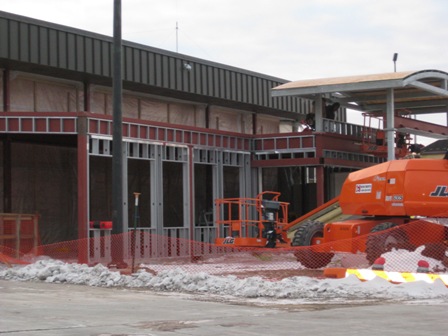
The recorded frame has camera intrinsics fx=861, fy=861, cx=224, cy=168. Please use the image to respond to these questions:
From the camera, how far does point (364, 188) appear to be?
23266 millimetres

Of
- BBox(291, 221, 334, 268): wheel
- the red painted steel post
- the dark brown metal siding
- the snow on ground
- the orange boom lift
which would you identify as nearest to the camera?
the snow on ground

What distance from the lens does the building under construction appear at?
1126 inches

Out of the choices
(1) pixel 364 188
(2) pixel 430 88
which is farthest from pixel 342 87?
(1) pixel 364 188

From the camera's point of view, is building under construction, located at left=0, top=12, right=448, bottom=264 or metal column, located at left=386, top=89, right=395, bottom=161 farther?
metal column, located at left=386, top=89, right=395, bottom=161

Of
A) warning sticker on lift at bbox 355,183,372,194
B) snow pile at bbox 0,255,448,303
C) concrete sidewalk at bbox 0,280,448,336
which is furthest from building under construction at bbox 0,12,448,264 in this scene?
concrete sidewalk at bbox 0,280,448,336

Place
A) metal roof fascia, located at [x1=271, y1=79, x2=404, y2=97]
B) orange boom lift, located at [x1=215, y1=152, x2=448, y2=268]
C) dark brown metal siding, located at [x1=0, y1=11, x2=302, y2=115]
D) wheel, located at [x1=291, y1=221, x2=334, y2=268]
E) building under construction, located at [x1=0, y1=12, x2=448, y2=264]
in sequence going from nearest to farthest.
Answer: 1. orange boom lift, located at [x1=215, y1=152, x2=448, y2=268]
2. wheel, located at [x1=291, y1=221, x2=334, y2=268]
3. building under construction, located at [x1=0, y1=12, x2=448, y2=264]
4. dark brown metal siding, located at [x1=0, y1=11, x2=302, y2=115]
5. metal roof fascia, located at [x1=271, y1=79, x2=404, y2=97]

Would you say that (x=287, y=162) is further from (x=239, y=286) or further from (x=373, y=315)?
(x=373, y=315)

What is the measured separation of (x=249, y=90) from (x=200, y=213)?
645 cm

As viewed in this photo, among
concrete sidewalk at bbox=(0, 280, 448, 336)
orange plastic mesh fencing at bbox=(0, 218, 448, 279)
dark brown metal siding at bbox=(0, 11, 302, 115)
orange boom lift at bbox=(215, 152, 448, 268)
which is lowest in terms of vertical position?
concrete sidewalk at bbox=(0, 280, 448, 336)

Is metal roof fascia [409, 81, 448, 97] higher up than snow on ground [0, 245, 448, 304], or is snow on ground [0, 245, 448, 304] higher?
metal roof fascia [409, 81, 448, 97]

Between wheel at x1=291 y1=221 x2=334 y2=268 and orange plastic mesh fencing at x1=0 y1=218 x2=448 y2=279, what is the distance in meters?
0.03

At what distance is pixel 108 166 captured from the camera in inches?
1350

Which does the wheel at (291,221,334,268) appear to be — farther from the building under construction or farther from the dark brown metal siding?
the dark brown metal siding

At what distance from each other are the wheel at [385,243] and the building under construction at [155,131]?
9.24 metres
